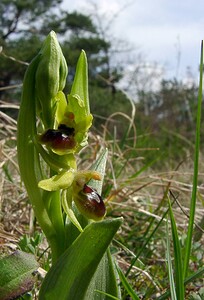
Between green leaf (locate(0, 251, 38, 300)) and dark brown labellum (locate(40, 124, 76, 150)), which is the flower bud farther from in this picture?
green leaf (locate(0, 251, 38, 300))

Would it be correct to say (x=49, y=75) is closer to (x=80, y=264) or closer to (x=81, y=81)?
(x=81, y=81)

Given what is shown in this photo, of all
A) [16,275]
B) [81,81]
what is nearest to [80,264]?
[16,275]

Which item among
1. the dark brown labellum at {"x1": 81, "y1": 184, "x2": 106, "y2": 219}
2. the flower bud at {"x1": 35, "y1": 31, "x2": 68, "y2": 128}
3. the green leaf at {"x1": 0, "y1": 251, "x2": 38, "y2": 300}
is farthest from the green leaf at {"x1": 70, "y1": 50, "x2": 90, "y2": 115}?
the green leaf at {"x1": 0, "y1": 251, "x2": 38, "y2": 300}

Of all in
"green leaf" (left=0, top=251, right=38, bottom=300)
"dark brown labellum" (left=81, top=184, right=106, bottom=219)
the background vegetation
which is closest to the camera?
"green leaf" (left=0, top=251, right=38, bottom=300)

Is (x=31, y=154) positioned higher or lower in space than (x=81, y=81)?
lower

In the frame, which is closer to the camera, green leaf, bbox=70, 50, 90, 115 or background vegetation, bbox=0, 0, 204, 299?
green leaf, bbox=70, 50, 90, 115

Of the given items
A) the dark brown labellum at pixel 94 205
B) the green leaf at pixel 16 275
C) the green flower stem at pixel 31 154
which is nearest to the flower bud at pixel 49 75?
the green flower stem at pixel 31 154
